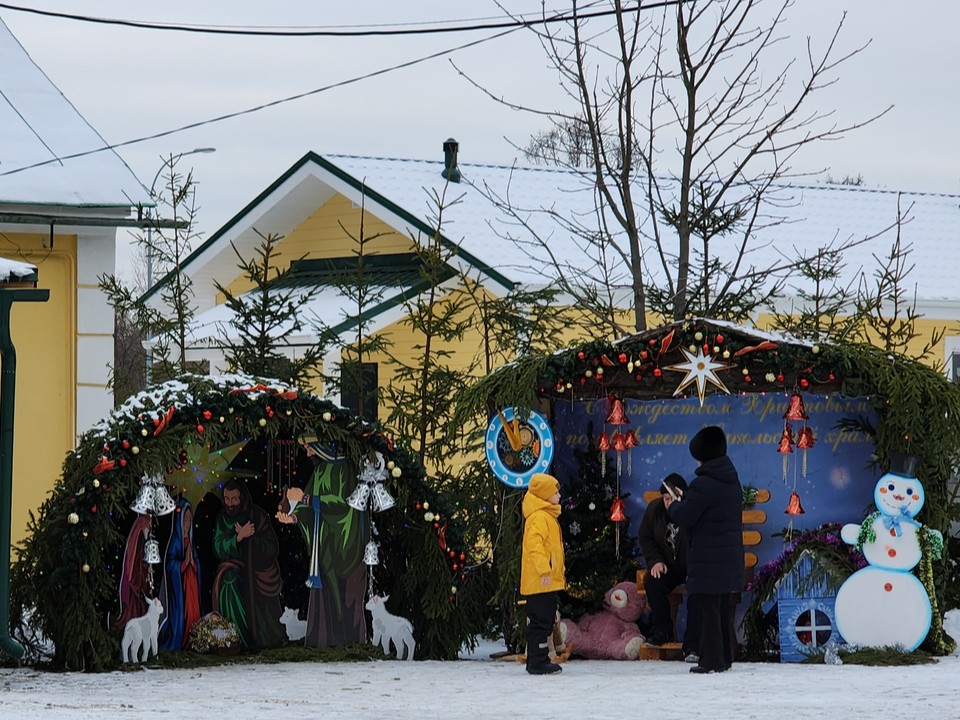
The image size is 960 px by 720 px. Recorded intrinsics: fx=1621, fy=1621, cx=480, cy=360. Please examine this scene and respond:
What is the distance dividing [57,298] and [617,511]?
20.0ft

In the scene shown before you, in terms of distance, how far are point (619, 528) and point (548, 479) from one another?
1559 mm

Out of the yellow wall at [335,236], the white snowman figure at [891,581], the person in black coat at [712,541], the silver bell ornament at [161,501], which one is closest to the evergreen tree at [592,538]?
the person in black coat at [712,541]

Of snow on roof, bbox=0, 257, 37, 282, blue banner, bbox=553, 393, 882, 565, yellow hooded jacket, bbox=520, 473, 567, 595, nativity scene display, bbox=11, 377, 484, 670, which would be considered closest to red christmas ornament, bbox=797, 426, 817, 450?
blue banner, bbox=553, 393, 882, 565

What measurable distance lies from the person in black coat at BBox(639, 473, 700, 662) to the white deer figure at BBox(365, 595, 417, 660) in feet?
6.07

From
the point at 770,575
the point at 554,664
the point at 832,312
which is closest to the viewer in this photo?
the point at 554,664

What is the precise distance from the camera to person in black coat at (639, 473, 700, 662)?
486 inches

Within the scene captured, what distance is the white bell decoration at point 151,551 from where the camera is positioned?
1186 centimetres

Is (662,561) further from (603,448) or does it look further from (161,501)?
(161,501)

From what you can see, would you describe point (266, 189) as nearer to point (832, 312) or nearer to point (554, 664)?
point (832, 312)

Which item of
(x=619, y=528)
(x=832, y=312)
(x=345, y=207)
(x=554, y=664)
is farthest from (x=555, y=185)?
→ (x=554, y=664)

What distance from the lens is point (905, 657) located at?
11539mm

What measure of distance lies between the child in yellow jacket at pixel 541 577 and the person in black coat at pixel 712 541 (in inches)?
34.4

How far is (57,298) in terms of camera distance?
15.5 m

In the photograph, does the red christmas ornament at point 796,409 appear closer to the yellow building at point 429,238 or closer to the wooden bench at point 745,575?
the wooden bench at point 745,575
